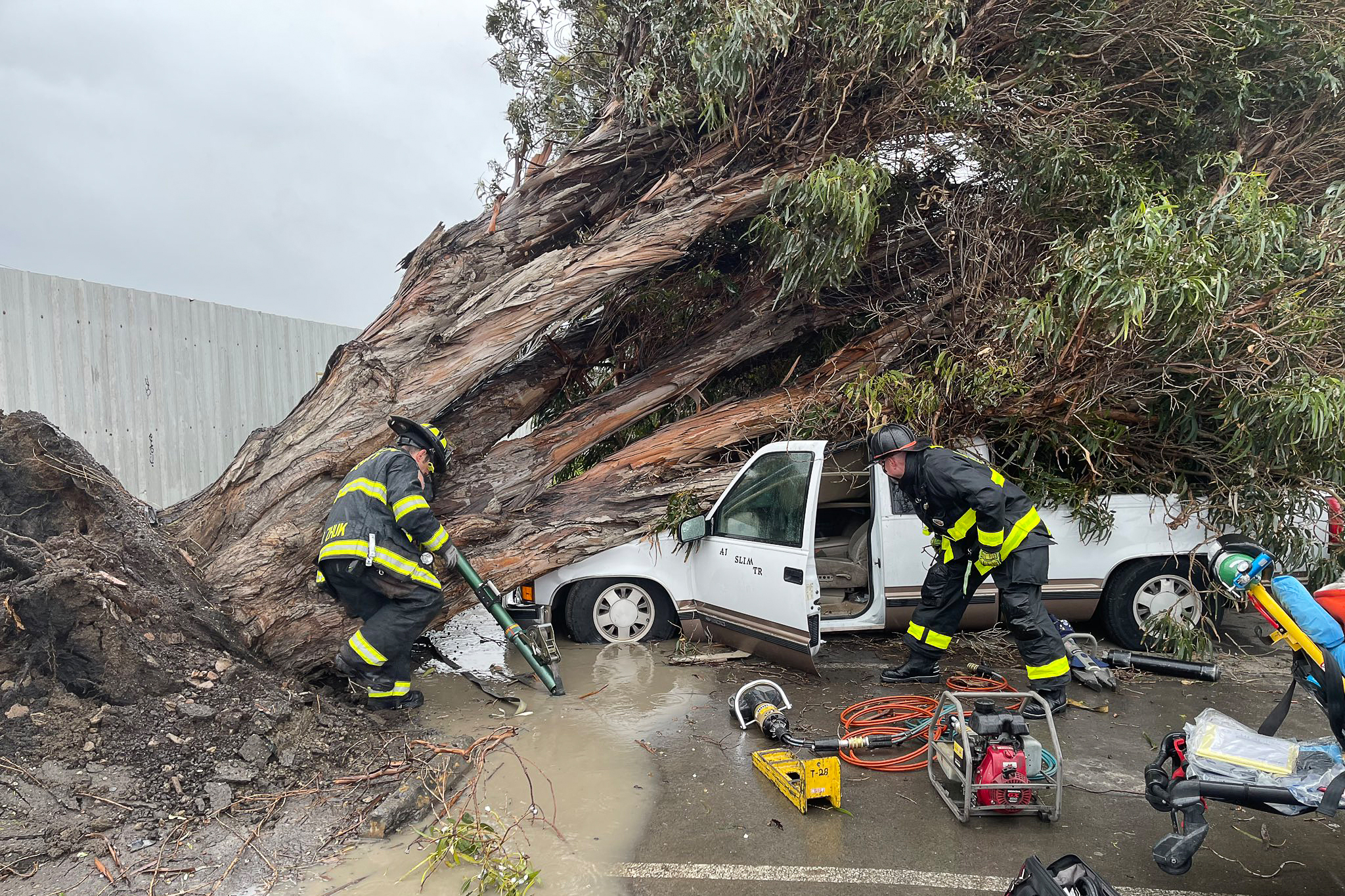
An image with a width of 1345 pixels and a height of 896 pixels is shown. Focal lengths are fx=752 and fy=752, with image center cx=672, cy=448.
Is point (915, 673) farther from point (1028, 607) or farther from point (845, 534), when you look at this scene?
point (845, 534)

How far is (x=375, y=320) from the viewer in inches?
233

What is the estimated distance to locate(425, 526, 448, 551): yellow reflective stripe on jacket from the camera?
4277 millimetres

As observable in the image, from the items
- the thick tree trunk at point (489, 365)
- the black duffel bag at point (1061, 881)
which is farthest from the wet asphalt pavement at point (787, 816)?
the thick tree trunk at point (489, 365)

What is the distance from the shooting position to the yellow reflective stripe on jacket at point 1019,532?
4211 mm

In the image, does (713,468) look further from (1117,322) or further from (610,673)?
(1117,322)

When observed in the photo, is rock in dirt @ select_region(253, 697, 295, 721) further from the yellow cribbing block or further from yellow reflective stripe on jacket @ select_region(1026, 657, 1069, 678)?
yellow reflective stripe on jacket @ select_region(1026, 657, 1069, 678)

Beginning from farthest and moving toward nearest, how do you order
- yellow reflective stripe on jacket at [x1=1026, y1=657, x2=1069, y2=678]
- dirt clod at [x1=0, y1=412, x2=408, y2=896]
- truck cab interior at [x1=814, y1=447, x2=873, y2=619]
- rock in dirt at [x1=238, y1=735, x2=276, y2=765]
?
truck cab interior at [x1=814, y1=447, x2=873, y2=619] < yellow reflective stripe on jacket at [x1=1026, y1=657, x2=1069, y2=678] < rock in dirt at [x1=238, y1=735, x2=276, y2=765] < dirt clod at [x1=0, y1=412, x2=408, y2=896]

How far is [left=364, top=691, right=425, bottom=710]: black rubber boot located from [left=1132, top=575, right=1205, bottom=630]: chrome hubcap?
4.75 m

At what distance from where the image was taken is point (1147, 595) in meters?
5.18

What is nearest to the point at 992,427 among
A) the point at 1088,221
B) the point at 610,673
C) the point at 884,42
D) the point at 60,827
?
the point at 1088,221

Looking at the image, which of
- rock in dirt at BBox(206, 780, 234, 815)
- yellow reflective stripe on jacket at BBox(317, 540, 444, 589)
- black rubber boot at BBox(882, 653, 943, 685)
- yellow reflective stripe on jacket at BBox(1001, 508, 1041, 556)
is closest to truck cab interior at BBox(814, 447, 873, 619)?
black rubber boot at BBox(882, 653, 943, 685)

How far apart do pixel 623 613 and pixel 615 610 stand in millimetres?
57

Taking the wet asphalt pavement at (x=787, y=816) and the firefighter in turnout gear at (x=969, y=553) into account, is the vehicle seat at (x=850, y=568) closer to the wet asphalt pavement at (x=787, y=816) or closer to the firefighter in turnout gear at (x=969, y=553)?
the firefighter in turnout gear at (x=969, y=553)

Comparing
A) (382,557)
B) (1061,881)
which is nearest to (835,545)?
(382,557)
